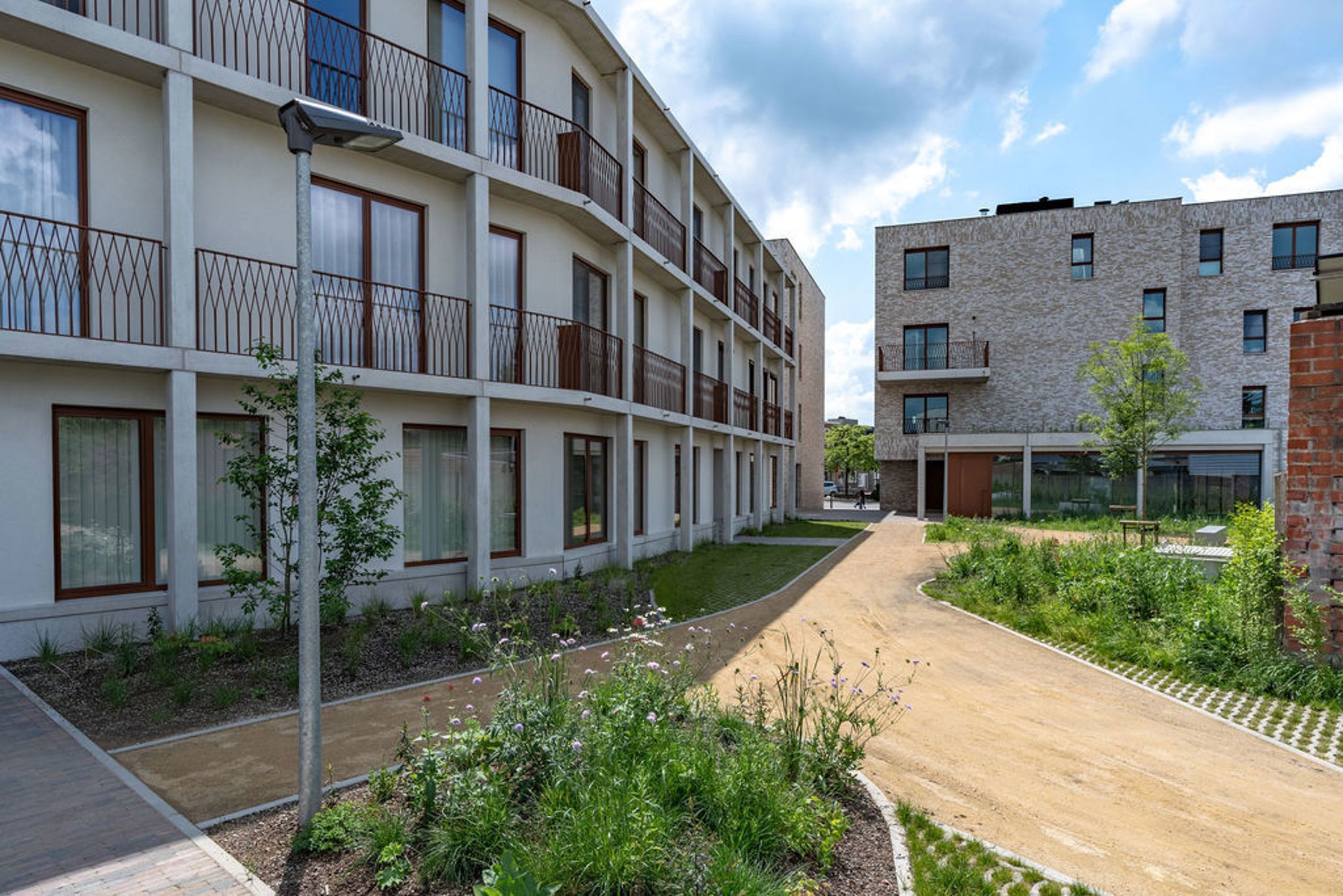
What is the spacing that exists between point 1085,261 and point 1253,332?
287 inches

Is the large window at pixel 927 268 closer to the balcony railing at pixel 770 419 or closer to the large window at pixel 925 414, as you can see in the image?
the large window at pixel 925 414

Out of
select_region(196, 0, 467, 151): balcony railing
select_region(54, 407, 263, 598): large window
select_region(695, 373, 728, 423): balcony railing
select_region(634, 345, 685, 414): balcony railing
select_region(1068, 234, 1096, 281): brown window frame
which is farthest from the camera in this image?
select_region(1068, 234, 1096, 281): brown window frame

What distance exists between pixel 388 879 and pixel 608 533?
11.6 meters

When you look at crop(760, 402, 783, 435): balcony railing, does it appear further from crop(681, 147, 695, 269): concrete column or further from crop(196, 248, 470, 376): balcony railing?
crop(196, 248, 470, 376): balcony railing

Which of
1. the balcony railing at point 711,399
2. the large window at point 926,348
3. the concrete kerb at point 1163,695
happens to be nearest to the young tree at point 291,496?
the concrete kerb at point 1163,695

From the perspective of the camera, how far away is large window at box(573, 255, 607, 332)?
14367 millimetres

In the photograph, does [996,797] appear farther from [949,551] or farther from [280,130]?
[949,551]

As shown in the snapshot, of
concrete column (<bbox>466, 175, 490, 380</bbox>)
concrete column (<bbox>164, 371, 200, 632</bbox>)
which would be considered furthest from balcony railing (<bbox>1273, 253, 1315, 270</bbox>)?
concrete column (<bbox>164, 371, 200, 632</bbox>)

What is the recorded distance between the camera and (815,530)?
2620cm

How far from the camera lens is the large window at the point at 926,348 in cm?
3275

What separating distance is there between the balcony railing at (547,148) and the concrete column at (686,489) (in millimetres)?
6450

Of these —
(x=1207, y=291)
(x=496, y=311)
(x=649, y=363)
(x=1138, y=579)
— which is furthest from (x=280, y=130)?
(x=1207, y=291)

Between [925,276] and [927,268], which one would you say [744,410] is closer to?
[925,276]

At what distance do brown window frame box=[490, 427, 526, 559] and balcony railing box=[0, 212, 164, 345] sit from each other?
17.9 feet
